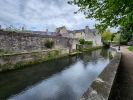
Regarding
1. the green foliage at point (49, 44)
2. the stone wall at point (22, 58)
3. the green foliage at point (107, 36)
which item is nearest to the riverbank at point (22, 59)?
the stone wall at point (22, 58)

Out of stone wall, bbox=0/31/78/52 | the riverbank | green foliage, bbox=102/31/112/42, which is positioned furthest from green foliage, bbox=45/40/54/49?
green foliage, bbox=102/31/112/42

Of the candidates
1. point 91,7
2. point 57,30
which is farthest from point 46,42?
point 57,30

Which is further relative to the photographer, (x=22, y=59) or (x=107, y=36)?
(x=107, y=36)

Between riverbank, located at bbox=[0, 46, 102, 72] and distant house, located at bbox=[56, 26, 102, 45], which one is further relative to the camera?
distant house, located at bbox=[56, 26, 102, 45]

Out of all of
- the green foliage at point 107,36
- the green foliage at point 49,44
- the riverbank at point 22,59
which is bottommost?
the riverbank at point 22,59

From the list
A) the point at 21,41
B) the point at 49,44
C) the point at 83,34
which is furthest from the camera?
the point at 83,34

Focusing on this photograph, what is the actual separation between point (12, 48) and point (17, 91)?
31.8 feet

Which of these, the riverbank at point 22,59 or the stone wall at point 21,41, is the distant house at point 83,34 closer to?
the stone wall at point 21,41

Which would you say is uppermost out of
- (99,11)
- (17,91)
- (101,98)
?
(99,11)

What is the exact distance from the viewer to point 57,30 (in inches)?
2564

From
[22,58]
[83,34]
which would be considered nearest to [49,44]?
[22,58]

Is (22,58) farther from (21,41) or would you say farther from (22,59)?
(21,41)

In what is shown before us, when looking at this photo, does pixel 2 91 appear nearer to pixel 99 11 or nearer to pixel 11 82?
pixel 11 82

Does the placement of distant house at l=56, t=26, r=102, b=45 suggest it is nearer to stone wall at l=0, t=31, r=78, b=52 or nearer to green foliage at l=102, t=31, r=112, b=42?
green foliage at l=102, t=31, r=112, b=42
